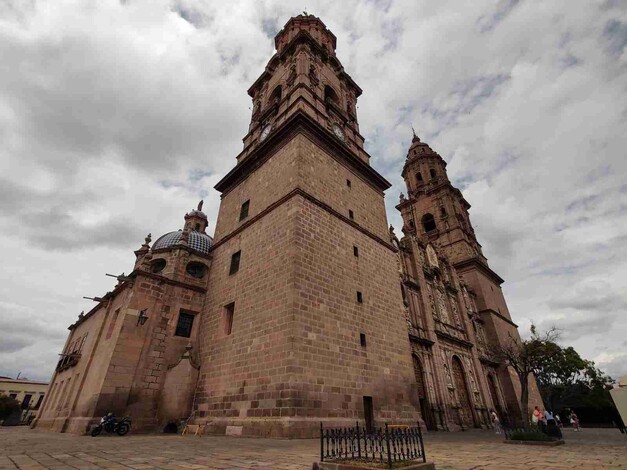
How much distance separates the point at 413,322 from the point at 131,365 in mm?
16259

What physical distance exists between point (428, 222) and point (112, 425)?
3619cm

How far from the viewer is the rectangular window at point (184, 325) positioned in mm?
16156

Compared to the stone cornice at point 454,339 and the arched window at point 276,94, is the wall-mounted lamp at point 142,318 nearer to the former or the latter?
the arched window at point 276,94

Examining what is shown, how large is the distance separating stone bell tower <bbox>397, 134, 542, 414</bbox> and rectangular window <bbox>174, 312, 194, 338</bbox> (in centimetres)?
1936

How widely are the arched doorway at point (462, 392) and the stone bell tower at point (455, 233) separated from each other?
6.12 metres

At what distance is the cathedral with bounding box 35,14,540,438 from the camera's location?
11820 millimetres

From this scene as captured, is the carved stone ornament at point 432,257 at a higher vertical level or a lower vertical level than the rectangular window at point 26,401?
higher

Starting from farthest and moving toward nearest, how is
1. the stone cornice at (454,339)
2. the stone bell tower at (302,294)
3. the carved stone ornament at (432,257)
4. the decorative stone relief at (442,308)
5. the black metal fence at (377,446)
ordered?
1. the carved stone ornament at (432,257)
2. the decorative stone relief at (442,308)
3. the stone cornice at (454,339)
4. the stone bell tower at (302,294)
5. the black metal fence at (377,446)

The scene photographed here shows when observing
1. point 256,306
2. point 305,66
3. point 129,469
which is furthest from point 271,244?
point 305,66

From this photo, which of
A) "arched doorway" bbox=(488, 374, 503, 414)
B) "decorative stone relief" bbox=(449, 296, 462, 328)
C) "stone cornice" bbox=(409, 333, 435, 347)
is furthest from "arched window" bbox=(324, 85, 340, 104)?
"arched doorway" bbox=(488, 374, 503, 414)

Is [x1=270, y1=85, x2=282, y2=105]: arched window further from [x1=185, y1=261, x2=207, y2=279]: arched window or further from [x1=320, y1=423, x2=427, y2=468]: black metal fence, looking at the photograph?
[x1=320, y1=423, x2=427, y2=468]: black metal fence

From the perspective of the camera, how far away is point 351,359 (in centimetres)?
1273

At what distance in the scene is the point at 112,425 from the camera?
11969 mm

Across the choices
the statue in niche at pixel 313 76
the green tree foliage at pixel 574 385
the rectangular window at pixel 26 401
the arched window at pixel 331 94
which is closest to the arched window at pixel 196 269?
the statue in niche at pixel 313 76
